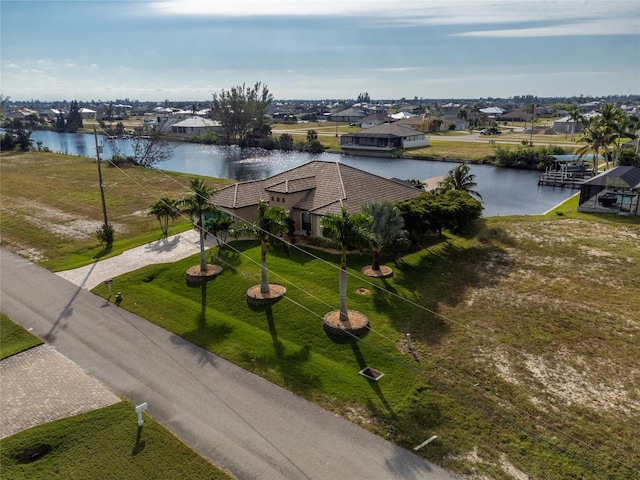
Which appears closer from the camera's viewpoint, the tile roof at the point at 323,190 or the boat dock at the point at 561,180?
the tile roof at the point at 323,190

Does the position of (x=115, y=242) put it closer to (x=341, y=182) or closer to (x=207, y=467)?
(x=341, y=182)

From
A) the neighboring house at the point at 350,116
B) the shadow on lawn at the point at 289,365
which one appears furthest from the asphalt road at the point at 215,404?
the neighboring house at the point at 350,116

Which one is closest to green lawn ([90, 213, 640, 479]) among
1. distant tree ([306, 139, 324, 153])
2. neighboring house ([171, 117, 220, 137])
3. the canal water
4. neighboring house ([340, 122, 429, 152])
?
the canal water

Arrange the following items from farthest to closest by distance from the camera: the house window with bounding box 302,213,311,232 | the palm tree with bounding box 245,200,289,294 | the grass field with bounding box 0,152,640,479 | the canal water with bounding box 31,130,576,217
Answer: the canal water with bounding box 31,130,576,217 < the house window with bounding box 302,213,311,232 < the palm tree with bounding box 245,200,289,294 < the grass field with bounding box 0,152,640,479

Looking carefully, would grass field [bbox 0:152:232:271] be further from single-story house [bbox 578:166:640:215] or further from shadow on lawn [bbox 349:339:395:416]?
single-story house [bbox 578:166:640:215]

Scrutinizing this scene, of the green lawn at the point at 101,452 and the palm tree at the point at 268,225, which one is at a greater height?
the palm tree at the point at 268,225

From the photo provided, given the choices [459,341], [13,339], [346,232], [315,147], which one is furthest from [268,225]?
[315,147]

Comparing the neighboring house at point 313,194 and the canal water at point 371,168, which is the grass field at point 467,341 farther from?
the canal water at point 371,168
